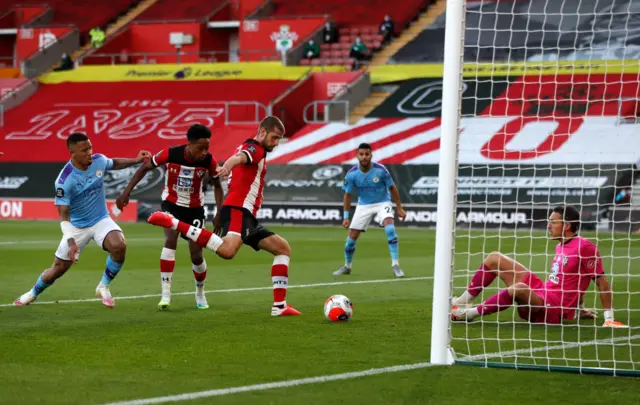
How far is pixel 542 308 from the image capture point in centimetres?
918

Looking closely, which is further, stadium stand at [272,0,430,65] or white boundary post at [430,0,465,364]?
stadium stand at [272,0,430,65]

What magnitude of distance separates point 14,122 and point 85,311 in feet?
103

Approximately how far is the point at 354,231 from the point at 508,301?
7314mm

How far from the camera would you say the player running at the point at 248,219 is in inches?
382

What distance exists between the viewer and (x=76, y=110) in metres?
39.8

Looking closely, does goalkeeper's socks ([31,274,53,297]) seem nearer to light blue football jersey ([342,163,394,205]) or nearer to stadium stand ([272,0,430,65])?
light blue football jersey ([342,163,394,205])

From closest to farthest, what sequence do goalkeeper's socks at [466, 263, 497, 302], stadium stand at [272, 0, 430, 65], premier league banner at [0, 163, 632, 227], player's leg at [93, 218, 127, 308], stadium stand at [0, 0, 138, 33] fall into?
1. goalkeeper's socks at [466, 263, 497, 302]
2. player's leg at [93, 218, 127, 308]
3. premier league banner at [0, 163, 632, 227]
4. stadium stand at [272, 0, 430, 65]
5. stadium stand at [0, 0, 138, 33]

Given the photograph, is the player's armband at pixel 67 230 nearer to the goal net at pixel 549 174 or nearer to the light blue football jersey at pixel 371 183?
the goal net at pixel 549 174

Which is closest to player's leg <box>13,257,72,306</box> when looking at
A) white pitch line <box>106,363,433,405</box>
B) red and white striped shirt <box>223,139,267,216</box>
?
red and white striped shirt <box>223,139,267,216</box>

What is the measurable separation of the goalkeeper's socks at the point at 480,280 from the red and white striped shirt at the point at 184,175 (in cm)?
283

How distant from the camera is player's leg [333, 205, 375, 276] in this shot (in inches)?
615

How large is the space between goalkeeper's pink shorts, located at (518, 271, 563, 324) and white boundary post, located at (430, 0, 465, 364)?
192 centimetres

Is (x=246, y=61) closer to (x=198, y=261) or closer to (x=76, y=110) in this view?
(x=76, y=110)

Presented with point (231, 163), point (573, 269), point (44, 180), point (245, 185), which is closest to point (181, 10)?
point (44, 180)
